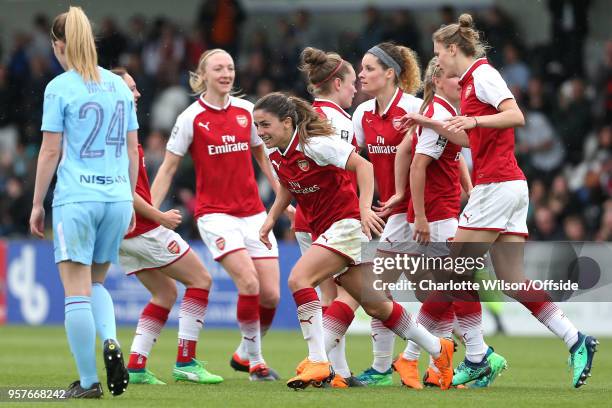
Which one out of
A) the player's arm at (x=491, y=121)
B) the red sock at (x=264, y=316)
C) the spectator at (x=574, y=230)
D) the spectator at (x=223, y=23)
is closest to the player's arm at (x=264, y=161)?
the red sock at (x=264, y=316)

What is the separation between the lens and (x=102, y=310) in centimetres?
745

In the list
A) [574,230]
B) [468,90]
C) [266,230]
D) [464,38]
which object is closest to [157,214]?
[266,230]

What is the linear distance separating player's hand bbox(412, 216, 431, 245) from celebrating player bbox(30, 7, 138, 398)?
225 centimetres

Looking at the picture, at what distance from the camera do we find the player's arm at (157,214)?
27.8 feet

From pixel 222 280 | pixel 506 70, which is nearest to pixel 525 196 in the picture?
pixel 222 280

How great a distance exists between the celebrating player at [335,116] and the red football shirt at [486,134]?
3.09 ft

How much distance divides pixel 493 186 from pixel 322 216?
1210mm

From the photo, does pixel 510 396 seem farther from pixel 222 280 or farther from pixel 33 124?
pixel 33 124

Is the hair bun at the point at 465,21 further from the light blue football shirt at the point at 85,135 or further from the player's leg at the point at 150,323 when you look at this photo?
the player's leg at the point at 150,323

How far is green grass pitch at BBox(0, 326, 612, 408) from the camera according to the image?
24.3 feet

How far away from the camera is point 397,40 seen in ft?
62.2

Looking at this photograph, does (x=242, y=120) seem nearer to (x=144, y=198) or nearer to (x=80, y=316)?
(x=144, y=198)

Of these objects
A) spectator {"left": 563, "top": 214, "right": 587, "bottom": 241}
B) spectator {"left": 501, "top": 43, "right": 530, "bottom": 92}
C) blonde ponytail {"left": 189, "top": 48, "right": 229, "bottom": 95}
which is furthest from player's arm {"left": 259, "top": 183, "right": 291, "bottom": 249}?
spectator {"left": 501, "top": 43, "right": 530, "bottom": 92}

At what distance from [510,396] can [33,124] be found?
1571cm
